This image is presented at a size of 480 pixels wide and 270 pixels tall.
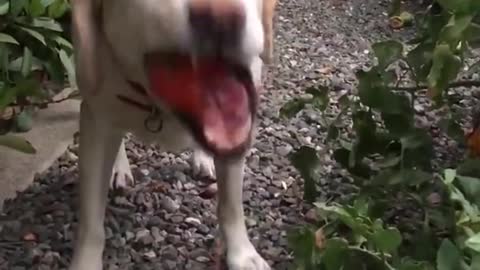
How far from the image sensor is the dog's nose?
1507 millimetres

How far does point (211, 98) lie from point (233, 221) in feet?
2.24

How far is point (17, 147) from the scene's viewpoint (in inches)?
94.1

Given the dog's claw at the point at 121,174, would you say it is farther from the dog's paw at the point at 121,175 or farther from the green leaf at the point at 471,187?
the green leaf at the point at 471,187

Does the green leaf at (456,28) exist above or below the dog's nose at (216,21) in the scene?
below

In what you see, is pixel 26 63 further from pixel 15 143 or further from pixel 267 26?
pixel 267 26

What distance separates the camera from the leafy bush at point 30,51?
8.80 ft

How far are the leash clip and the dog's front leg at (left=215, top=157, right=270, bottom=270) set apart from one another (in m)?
0.25

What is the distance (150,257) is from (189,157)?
58 cm

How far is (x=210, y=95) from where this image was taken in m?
1.60

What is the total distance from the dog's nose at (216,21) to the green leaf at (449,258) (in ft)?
1.48

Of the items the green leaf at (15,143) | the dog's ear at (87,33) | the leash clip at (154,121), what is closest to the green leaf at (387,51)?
the leash clip at (154,121)

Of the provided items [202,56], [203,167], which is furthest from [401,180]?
[203,167]

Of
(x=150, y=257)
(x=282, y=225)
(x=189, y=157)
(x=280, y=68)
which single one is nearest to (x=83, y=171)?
(x=150, y=257)

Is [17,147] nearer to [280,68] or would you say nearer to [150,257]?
[150,257]
